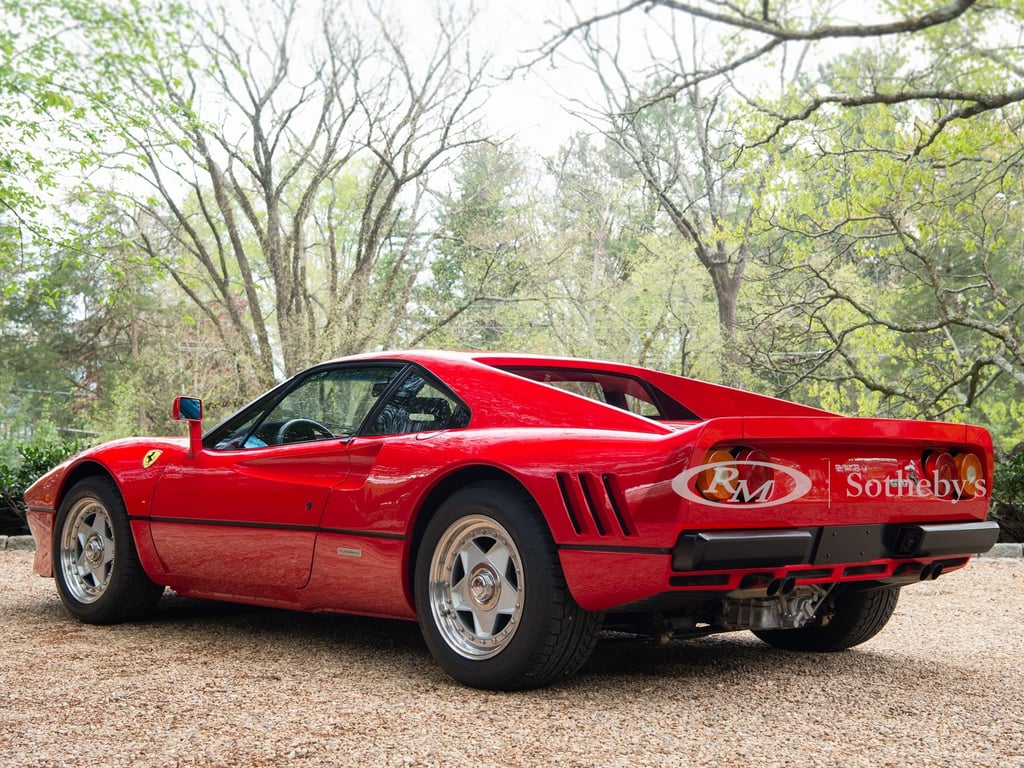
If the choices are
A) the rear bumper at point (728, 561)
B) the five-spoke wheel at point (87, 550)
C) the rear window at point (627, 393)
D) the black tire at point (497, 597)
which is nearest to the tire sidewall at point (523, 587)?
the black tire at point (497, 597)

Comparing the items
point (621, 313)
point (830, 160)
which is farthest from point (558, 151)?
point (830, 160)

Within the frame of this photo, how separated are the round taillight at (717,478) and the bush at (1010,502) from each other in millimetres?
8513

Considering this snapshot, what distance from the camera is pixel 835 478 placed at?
3.70 m

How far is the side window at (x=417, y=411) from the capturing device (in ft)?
13.8

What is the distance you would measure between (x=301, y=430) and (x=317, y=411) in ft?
0.46

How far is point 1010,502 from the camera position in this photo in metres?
10.9

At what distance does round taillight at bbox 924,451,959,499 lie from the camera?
4.05 meters

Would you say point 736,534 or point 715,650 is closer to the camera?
point 736,534

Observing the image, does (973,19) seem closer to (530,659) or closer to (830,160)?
(830,160)

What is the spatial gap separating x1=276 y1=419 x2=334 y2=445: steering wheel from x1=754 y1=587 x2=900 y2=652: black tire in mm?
2356

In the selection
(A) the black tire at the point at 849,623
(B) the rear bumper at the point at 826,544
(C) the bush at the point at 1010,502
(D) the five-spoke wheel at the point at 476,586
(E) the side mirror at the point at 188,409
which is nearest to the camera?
(B) the rear bumper at the point at 826,544

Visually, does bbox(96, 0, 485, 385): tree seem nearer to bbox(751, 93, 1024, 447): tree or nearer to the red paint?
bbox(751, 93, 1024, 447): tree

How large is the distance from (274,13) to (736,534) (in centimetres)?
2148

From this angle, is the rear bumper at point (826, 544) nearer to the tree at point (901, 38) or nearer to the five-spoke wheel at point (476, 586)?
the five-spoke wheel at point (476, 586)
